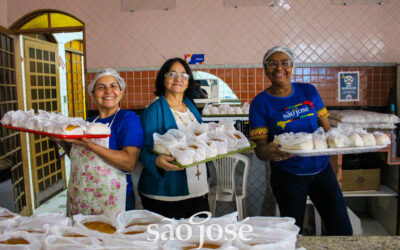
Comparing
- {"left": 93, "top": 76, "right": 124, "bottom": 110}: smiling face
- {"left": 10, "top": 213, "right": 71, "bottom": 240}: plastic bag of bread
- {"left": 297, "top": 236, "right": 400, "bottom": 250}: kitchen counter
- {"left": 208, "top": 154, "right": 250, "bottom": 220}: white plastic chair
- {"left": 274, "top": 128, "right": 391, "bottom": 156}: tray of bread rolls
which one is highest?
{"left": 93, "top": 76, "right": 124, "bottom": 110}: smiling face

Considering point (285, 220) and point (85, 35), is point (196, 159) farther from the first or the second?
point (85, 35)

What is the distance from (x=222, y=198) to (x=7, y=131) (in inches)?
122

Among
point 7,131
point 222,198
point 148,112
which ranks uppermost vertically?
point 148,112

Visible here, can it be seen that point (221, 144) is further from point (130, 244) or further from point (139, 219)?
point (130, 244)

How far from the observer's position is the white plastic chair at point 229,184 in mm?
3014

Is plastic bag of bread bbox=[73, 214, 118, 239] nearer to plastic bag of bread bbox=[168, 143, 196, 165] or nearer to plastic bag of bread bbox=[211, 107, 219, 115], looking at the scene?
plastic bag of bread bbox=[168, 143, 196, 165]

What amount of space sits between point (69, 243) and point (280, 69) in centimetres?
162

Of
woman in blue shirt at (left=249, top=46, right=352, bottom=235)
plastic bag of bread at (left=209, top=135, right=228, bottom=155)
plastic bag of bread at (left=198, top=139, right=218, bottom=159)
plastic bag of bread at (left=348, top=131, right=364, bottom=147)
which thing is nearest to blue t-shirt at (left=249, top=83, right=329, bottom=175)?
woman in blue shirt at (left=249, top=46, right=352, bottom=235)

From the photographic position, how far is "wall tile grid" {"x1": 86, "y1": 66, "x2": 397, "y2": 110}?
15.1 ft

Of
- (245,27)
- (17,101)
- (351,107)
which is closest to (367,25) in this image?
(351,107)

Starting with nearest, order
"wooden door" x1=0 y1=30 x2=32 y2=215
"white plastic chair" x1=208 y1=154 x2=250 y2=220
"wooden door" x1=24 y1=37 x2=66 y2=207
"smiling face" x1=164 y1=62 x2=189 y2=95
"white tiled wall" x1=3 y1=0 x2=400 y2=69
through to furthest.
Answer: "smiling face" x1=164 y1=62 x2=189 y2=95
"white plastic chair" x1=208 y1=154 x2=250 y2=220
"wooden door" x1=0 y1=30 x2=32 y2=215
"white tiled wall" x1=3 y1=0 x2=400 y2=69
"wooden door" x1=24 y1=37 x2=66 y2=207

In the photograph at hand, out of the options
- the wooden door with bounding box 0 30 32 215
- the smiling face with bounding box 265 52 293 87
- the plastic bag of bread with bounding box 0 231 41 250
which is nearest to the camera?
the plastic bag of bread with bounding box 0 231 41 250

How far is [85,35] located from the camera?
4.86 meters

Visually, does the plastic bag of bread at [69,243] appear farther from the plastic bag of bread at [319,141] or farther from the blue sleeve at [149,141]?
the plastic bag of bread at [319,141]
